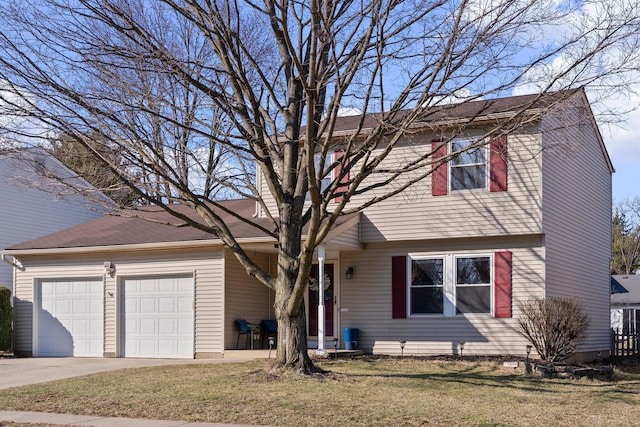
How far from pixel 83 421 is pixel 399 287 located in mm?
10136

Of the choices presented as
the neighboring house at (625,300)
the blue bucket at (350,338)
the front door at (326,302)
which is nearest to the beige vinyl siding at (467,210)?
the front door at (326,302)

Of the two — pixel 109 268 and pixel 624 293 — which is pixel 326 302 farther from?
pixel 624 293

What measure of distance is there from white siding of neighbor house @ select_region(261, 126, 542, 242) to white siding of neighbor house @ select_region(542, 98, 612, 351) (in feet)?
1.27

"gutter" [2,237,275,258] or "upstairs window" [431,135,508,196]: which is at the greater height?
"upstairs window" [431,135,508,196]

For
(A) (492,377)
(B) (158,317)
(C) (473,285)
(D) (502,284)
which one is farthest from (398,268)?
(B) (158,317)

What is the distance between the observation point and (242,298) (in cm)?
2047

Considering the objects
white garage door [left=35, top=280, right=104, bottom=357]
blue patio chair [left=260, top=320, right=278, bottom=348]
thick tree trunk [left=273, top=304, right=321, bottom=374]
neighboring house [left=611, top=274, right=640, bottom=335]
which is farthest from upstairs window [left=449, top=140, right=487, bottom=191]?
neighboring house [left=611, top=274, right=640, bottom=335]

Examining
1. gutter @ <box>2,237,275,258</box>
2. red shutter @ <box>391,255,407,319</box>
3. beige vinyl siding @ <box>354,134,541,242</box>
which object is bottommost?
red shutter @ <box>391,255,407,319</box>

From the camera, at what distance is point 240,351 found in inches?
757

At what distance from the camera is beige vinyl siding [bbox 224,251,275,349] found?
65.2 feet

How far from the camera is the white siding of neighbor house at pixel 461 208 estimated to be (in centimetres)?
1830

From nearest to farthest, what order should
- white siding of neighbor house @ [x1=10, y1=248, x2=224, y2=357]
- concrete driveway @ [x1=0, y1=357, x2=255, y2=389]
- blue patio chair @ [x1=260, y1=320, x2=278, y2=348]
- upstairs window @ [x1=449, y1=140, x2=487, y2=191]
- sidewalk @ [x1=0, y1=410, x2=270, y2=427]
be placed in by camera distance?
1. sidewalk @ [x1=0, y1=410, x2=270, y2=427]
2. concrete driveway @ [x1=0, y1=357, x2=255, y2=389]
3. upstairs window @ [x1=449, y1=140, x2=487, y2=191]
4. white siding of neighbor house @ [x1=10, y1=248, x2=224, y2=357]
5. blue patio chair @ [x1=260, y1=320, x2=278, y2=348]

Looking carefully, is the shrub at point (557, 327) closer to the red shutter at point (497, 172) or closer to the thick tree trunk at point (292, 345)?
the red shutter at point (497, 172)

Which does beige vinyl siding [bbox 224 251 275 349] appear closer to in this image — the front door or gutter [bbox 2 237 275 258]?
gutter [bbox 2 237 275 258]
